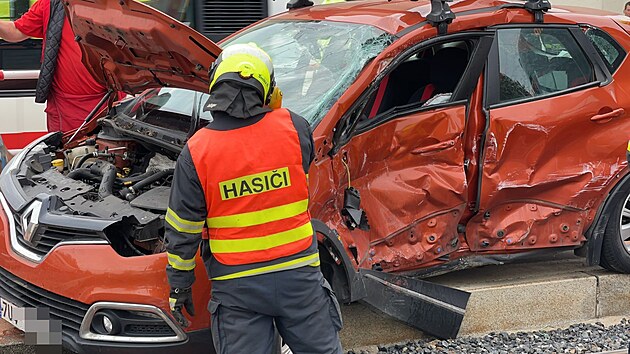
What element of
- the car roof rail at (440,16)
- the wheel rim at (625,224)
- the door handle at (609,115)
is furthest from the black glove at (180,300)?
the wheel rim at (625,224)

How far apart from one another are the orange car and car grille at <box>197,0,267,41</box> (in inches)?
91.0

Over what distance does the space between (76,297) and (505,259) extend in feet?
8.25

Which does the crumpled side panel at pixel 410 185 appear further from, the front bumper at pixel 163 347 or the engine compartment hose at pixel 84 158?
the engine compartment hose at pixel 84 158

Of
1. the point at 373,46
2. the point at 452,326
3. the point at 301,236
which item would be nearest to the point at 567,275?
the point at 452,326

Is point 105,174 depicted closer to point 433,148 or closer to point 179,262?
point 179,262

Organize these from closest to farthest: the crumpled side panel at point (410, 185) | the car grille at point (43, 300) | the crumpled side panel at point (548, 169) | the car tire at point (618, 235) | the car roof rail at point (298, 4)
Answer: the car grille at point (43, 300), the crumpled side panel at point (410, 185), the crumpled side panel at point (548, 169), the car tire at point (618, 235), the car roof rail at point (298, 4)

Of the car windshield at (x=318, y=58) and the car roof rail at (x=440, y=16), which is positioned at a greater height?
the car roof rail at (x=440, y=16)

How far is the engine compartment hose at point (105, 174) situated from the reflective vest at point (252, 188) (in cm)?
137

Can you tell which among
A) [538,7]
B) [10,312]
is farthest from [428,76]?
[10,312]

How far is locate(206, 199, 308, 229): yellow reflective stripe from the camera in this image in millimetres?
3545

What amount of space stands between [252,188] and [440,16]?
78.9 inches

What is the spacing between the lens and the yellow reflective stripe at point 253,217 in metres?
3.54

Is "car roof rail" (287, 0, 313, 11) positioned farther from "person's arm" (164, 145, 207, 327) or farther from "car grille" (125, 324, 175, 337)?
"person's arm" (164, 145, 207, 327)

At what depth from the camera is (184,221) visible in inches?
139
